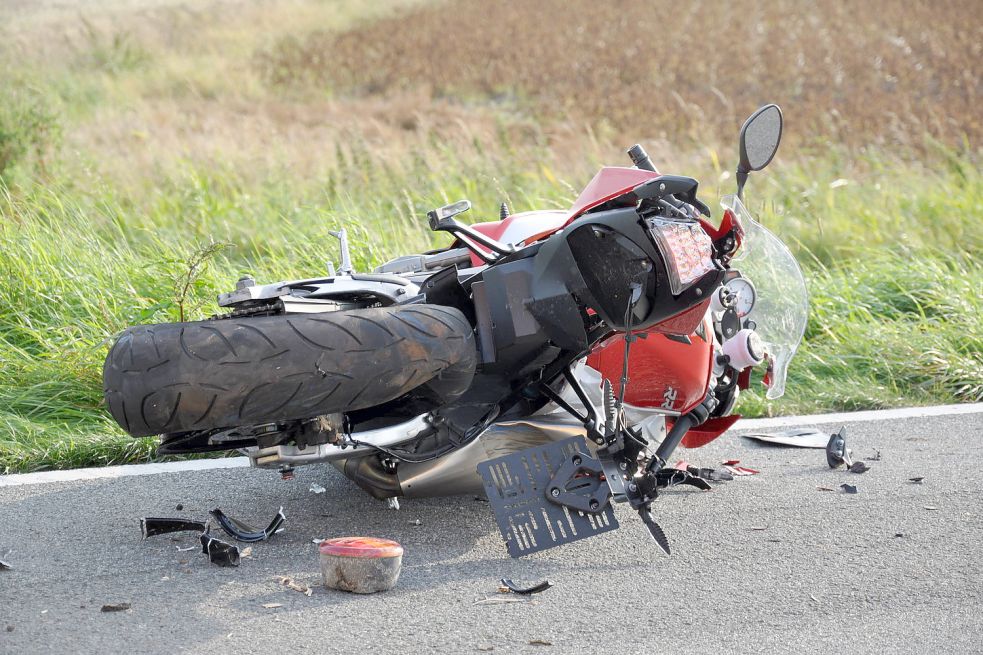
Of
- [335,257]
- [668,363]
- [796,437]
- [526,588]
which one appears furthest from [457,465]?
[335,257]

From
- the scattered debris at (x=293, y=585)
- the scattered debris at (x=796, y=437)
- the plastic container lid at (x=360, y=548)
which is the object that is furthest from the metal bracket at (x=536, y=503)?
the scattered debris at (x=796, y=437)

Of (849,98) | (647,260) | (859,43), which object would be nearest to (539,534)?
(647,260)

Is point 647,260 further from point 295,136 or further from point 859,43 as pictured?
point 859,43

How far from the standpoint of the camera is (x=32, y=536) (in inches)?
146

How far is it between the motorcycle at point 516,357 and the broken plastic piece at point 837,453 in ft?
2.12

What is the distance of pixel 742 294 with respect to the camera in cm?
398

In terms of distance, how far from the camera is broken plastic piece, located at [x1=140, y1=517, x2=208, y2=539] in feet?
12.0

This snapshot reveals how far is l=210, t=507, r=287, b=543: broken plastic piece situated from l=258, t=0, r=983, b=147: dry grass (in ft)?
36.5

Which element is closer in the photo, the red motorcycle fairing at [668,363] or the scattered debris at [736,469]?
the red motorcycle fairing at [668,363]

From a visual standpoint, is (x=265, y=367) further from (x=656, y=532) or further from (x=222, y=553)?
(x=656, y=532)

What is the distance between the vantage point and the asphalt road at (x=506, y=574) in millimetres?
2990

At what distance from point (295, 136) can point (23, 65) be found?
4.22 metres

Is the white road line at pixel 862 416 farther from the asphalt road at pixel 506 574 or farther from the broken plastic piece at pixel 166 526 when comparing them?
the broken plastic piece at pixel 166 526

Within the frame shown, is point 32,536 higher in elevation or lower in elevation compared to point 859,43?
lower
